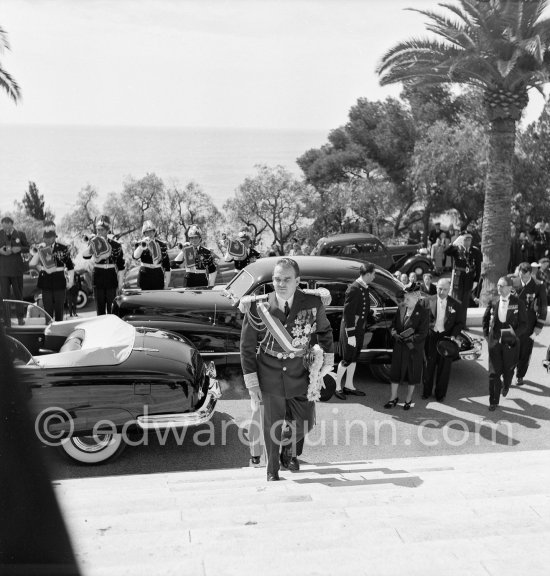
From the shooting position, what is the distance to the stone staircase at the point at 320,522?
11.7ft

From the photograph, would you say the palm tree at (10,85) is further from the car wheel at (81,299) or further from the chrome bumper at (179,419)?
the chrome bumper at (179,419)

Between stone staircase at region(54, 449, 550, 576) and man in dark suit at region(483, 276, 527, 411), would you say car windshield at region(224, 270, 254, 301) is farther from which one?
stone staircase at region(54, 449, 550, 576)

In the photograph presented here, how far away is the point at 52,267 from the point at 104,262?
0.81 meters

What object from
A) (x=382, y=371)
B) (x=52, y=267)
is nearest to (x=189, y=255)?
(x=52, y=267)

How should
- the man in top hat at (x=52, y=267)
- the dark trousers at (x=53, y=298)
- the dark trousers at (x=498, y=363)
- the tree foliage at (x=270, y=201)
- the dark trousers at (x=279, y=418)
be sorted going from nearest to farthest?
the dark trousers at (x=279, y=418), the dark trousers at (x=498, y=363), the man in top hat at (x=52, y=267), the dark trousers at (x=53, y=298), the tree foliage at (x=270, y=201)

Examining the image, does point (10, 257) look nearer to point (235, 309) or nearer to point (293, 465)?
point (235, 309)

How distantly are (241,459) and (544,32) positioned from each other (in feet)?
41.0

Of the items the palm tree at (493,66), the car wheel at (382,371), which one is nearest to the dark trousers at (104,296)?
the car wheel at (382,371)

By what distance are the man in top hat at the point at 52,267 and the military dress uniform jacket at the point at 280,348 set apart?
263 inches

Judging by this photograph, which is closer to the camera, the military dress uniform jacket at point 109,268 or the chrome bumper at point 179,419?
the chrome bumper at point 179,419

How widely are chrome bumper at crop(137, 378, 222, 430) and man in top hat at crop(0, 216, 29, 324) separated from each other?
6.77 m

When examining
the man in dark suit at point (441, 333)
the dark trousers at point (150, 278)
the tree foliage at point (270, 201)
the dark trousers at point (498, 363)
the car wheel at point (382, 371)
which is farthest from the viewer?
the tree foliage at point (270, 201)

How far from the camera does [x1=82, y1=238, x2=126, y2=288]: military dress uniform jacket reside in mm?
11828

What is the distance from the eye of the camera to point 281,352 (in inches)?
227
